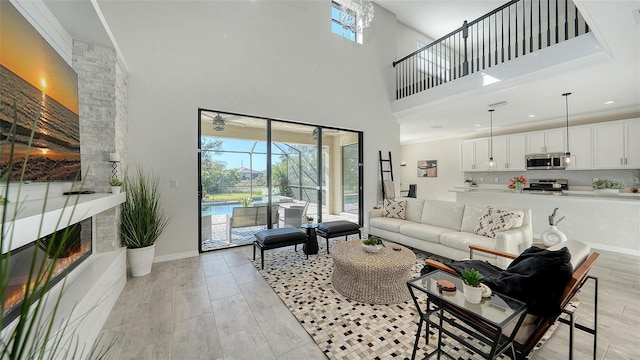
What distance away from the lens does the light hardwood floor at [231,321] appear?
1.91 metres

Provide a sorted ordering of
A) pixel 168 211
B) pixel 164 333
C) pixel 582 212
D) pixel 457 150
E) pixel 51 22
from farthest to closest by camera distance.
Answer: pixel 457 150
pixel 582 212
pixel 168 211
pixel 51 22
pixel 164 333

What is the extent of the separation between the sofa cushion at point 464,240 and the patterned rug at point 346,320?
66cm

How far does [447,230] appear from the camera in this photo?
380 cm

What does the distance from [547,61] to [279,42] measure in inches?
167

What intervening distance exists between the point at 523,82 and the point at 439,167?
532cm

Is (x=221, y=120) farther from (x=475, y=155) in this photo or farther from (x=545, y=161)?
(x=545, y=161)

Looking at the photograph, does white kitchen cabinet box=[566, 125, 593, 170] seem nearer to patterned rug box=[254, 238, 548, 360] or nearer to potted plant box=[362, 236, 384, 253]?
patterned rug box=[254, 238, 548, 360]

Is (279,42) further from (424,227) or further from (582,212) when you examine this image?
(582,212)

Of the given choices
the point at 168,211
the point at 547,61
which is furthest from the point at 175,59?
the point at 547,61

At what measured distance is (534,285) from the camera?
162cm

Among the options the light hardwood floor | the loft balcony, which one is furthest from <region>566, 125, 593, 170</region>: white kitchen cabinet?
the light hardwood floor

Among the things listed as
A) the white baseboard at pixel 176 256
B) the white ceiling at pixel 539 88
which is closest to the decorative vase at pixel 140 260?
the white baseboard at pixel 176 256

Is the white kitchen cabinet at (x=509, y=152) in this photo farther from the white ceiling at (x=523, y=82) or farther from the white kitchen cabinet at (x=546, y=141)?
the white ceiling at (x=523, y=82)

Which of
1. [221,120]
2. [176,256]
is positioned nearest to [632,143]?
[221,120]
